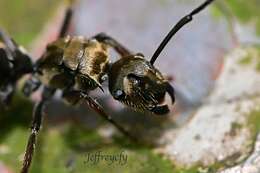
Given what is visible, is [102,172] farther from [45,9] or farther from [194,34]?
[45,9]

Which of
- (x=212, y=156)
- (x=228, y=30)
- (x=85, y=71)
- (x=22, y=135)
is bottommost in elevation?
(x=22, y=135)

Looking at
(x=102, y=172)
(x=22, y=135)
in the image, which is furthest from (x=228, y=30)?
(x=22, y=135)

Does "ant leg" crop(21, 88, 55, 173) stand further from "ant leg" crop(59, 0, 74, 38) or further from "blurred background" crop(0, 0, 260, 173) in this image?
"ant leg" crop(59, 0, 74, 38)

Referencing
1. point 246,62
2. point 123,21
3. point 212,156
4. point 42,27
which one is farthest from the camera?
point 42,27

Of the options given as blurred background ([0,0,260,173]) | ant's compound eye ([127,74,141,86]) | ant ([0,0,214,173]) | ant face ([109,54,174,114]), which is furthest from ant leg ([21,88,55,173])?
ant's compound eye ([127,74,141,86])

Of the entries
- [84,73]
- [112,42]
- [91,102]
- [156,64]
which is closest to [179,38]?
[156,64]

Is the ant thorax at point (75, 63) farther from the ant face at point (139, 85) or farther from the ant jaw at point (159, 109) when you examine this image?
the ant jaw at point (159, 109)

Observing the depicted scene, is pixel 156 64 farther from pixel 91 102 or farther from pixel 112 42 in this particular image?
pixel 91 102
